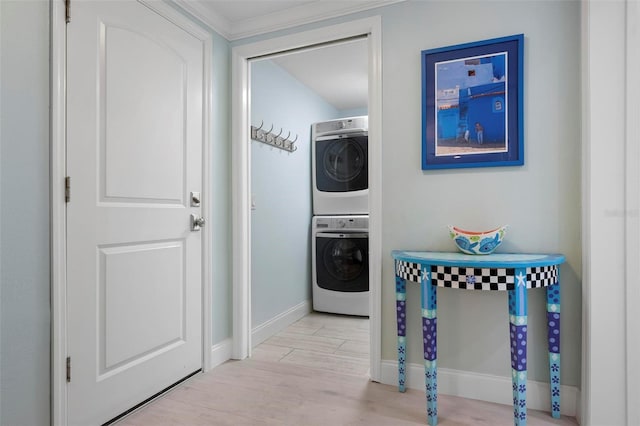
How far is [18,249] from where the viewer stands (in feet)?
4.33

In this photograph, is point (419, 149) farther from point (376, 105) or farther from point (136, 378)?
point (136, 378)

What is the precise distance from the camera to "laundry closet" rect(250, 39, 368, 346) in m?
2.79

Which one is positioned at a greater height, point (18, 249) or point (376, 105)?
point (376, 105)

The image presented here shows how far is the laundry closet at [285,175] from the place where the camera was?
2.79 m

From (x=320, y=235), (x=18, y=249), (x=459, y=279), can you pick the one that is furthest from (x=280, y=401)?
(x=320, y=235)

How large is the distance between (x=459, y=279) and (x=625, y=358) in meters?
0.72

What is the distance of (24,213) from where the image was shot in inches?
52.9

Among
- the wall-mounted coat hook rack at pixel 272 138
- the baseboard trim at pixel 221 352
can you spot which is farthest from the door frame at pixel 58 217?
the wall-mounted coat hook rack at pixel 272 138

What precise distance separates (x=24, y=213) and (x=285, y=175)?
81.5 inches

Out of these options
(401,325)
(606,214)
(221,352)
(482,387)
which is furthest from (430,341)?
(221,352)

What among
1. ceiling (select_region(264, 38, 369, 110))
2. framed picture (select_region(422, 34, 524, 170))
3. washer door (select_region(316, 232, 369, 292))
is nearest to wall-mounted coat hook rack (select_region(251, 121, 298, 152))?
ceiling (select_region(264, 38, 369, 110))

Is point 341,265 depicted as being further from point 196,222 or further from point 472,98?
point 472,98

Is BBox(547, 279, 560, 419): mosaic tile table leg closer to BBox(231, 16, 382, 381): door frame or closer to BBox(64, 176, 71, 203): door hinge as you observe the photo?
BBox(231, 16, 382, 381): door frame

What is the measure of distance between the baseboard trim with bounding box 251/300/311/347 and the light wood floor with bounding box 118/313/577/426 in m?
0.26
